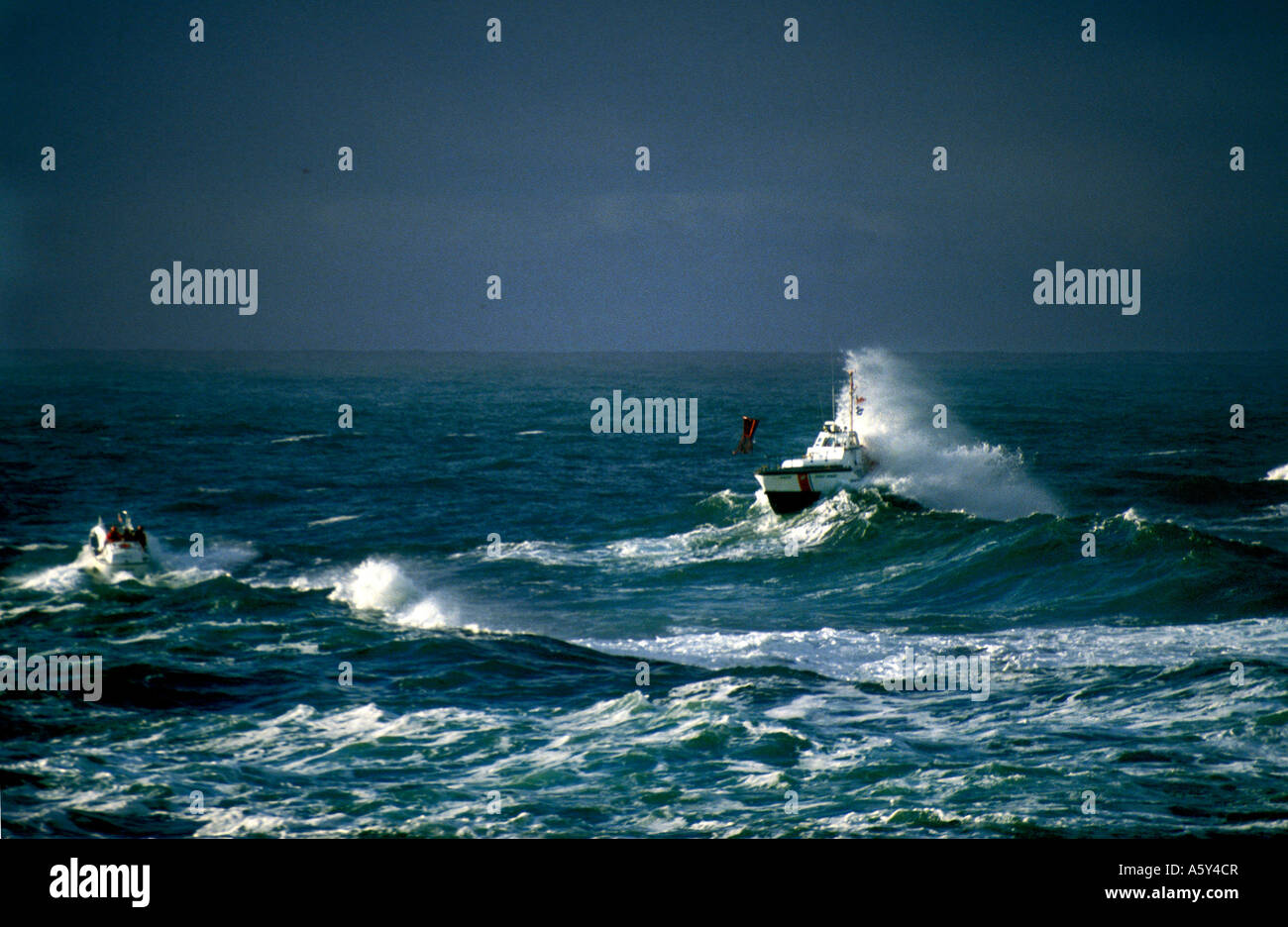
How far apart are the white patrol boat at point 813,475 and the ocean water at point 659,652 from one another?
3.61 feet

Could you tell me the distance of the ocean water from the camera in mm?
17891

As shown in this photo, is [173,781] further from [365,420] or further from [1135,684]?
[365,420]

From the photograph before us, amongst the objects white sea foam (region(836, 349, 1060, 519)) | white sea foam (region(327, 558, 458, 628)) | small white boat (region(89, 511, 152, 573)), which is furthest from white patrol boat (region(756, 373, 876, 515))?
small white boat (region(89, 511, 152, 573))

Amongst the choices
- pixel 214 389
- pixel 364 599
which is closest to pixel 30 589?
pixel 364 599

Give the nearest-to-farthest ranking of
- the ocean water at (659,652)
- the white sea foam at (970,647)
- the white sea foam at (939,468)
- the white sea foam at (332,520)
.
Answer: the ocean water at (659,652) → the white sea foam at (970,647) → the white sea foam at (939,468) → the white sea foam at (332,520)

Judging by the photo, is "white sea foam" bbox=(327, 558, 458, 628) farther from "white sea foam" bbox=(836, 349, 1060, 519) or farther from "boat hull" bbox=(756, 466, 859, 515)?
"white sea foam" bbox=(836, 349, 1060, 519)

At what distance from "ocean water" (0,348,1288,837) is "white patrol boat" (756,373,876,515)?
110cm

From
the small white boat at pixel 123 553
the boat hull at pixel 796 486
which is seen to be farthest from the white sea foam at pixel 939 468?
the small white boat at pixel 123 553

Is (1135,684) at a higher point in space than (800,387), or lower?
lower

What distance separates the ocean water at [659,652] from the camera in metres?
→ 17.9

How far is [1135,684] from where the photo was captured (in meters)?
24.0

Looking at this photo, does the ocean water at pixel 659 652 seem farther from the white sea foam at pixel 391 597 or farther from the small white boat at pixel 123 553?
the small white boat at pixel 123 553

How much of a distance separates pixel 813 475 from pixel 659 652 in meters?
22.8
